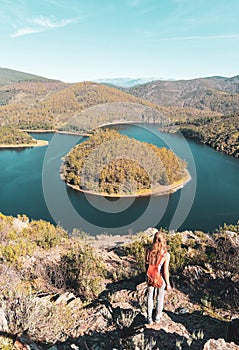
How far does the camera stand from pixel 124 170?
4656cm

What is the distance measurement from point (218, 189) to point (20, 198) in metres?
29.4

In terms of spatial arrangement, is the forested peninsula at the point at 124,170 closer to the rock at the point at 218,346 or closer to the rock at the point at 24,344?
the rock at the point at 24,344

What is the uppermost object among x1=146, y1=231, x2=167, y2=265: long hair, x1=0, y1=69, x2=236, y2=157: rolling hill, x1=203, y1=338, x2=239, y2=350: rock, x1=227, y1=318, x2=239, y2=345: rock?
x1=0, y1=69, x2=236, y2=157: rolling hill

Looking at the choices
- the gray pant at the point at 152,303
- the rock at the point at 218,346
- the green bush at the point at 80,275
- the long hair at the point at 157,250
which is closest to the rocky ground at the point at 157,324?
the rock at the point at 218,346

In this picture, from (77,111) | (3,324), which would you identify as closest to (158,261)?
(3,324)

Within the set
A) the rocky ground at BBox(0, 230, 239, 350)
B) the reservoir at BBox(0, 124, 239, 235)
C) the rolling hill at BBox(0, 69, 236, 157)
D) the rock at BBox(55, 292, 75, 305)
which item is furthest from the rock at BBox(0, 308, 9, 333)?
the rolling hill at BBox(0, 69, 236, 157)

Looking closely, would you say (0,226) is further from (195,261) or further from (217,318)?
(217,318)

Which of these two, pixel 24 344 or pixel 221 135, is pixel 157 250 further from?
pixel 221 135

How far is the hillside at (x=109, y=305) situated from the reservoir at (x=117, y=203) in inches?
822

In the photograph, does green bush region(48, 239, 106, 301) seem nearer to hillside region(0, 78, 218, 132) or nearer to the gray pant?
the gray pant

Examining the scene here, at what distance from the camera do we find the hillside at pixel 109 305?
428cm

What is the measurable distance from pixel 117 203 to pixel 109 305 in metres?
35.1

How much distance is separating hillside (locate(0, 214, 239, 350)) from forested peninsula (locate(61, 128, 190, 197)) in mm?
33613

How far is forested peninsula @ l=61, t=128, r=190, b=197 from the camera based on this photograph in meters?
44.4
